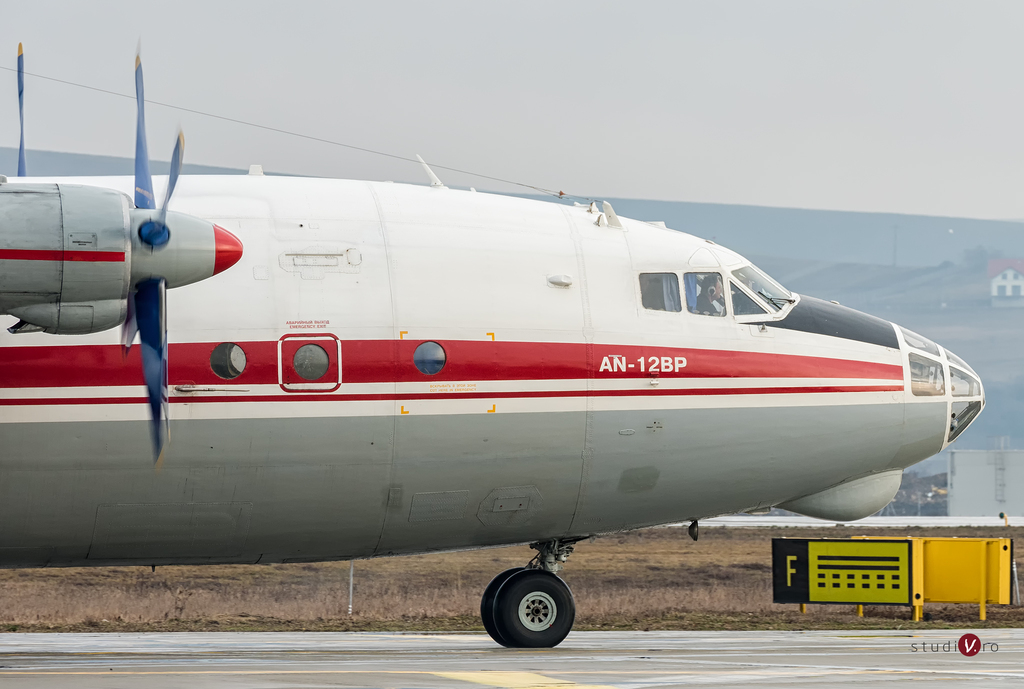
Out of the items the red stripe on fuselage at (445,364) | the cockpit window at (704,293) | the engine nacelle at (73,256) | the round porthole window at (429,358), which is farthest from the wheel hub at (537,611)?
the engine nacelle at (73,256)

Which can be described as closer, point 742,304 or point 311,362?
point 311,362

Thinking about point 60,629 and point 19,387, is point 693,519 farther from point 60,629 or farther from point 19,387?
point 60,629

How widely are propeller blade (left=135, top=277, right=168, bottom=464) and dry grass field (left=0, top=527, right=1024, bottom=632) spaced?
11813 millimetres

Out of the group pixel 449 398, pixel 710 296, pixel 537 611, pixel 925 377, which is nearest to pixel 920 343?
pixel 925 377

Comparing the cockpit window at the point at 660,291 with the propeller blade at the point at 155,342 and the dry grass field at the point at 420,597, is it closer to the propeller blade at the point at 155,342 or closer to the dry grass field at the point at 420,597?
the propeller blade at the point at 155,342

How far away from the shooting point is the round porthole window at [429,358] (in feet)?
51.9

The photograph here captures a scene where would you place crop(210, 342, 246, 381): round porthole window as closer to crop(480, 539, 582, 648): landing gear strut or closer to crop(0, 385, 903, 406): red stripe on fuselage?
crop(0, 385, 903, 406): red stripe on fuselage

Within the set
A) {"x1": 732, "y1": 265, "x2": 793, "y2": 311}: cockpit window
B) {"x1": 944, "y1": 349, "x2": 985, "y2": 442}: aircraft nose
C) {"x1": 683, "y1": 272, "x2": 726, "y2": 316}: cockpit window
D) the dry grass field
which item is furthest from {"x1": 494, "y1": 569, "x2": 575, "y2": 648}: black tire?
the dry grass field

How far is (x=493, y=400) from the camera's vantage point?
52.6 feet

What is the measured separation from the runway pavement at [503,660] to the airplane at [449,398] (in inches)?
54.3

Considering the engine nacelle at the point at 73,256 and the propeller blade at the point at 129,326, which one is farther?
the propeller blade at the point at 129,326

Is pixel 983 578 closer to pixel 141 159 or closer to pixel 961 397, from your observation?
pixel 961 397

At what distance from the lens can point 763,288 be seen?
17.9 m

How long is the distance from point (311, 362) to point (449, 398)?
1.73 metres
